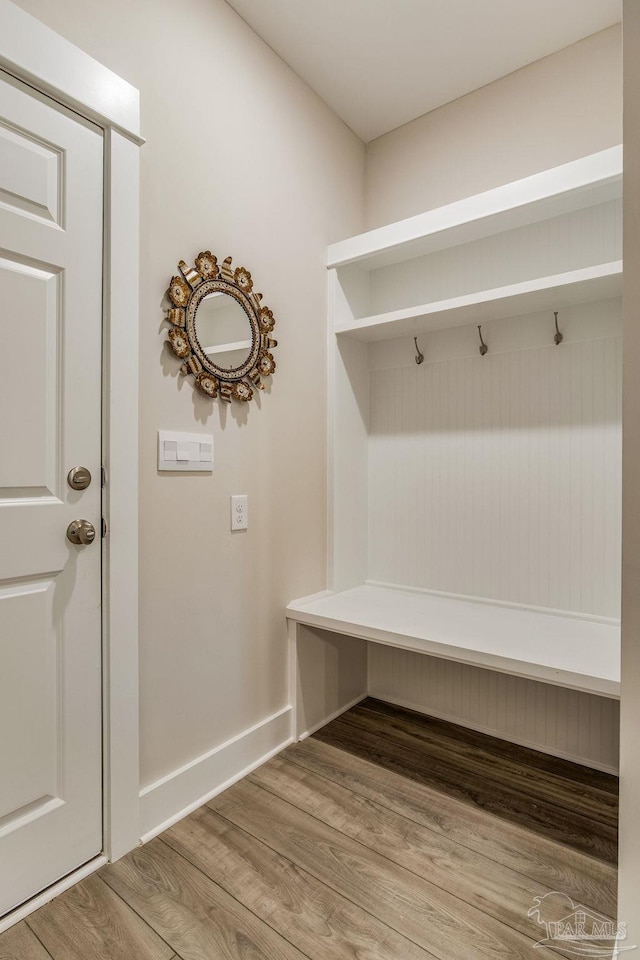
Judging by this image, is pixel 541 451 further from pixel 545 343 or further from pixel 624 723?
pixel 624 723

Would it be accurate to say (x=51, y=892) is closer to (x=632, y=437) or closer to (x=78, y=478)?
(x=78, y=478)

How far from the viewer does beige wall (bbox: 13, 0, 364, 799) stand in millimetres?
1507

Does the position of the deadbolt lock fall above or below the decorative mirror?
below

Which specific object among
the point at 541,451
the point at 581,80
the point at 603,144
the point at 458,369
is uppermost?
the point at 581,80

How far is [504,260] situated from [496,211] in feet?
0.88

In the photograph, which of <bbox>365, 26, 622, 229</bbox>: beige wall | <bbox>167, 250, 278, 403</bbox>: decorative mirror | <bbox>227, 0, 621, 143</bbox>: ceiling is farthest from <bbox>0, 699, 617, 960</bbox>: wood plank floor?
<bbox>227, 0, 621, 143</bbox>: ceiling

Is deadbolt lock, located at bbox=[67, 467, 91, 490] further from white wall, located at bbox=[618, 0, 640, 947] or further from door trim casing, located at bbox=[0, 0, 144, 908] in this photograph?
white wall, located at bbox=[618, 0, 640, 947]

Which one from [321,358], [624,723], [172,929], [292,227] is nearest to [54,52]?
[292,227]

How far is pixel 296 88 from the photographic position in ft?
6.79

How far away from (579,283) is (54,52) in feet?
5.23

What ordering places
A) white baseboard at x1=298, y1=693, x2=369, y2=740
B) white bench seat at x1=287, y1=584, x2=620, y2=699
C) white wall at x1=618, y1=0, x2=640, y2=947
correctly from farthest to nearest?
1. white baseboard at x1=298, y1=693, x2=369, y2=740
2. white bench seat at x1=287, y1=584, x2=620, y2=699
3. white wall at x1=618, y1=0, x2=640, y2=947

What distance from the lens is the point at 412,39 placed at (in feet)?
6.25

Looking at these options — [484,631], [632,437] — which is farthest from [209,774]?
[632,437]

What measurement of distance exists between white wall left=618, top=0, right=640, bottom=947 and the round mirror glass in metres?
1.41
